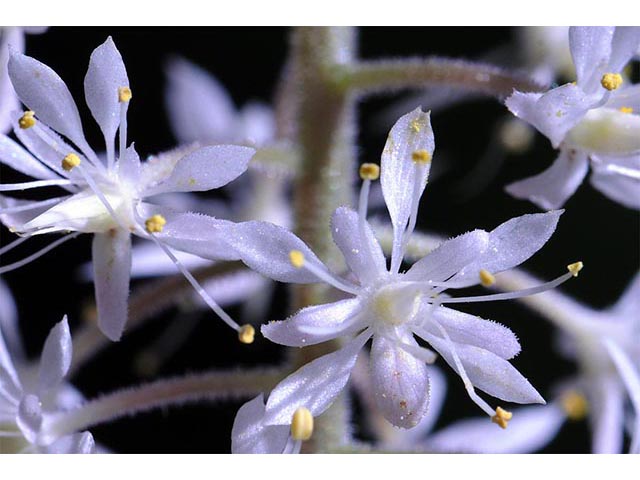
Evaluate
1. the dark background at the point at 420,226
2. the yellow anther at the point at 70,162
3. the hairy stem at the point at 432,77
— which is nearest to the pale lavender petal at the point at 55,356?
the yellow anther at the point at 70,162

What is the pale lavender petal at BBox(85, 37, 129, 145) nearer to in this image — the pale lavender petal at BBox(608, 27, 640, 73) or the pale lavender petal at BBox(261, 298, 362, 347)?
the pale lavender petal at BBox(261, 298, 362, 347)

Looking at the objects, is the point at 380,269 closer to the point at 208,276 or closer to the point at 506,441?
the point at 208,276

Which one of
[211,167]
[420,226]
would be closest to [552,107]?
[211,167]

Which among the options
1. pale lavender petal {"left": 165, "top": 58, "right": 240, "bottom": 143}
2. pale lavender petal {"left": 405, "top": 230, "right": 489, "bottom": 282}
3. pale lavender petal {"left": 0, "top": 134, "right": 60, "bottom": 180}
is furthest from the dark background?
pale lavender petal {"left": 405, "top": 230, "right": 489, "bottom": 282}

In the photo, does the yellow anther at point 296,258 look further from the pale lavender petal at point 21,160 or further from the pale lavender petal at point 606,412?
the pale lavender petal at point 606,412
